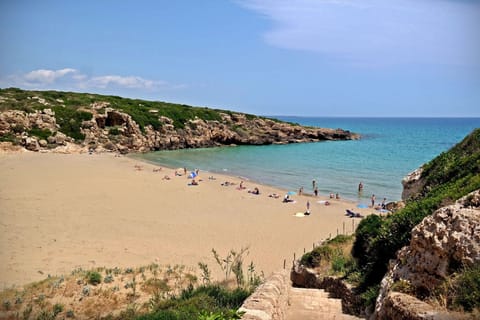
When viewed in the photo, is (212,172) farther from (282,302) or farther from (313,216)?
(282,302)

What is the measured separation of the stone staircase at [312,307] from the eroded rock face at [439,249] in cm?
240

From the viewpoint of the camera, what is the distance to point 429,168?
12.5m

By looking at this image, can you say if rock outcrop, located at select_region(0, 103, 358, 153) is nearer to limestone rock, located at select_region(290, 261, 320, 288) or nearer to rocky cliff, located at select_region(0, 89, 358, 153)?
rocky cliff, located at select_region(0, 89, 358, 153)

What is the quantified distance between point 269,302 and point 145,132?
180 ft

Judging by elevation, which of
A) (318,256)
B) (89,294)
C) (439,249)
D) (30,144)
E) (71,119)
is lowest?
(89,294)

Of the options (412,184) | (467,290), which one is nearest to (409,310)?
(467,290)

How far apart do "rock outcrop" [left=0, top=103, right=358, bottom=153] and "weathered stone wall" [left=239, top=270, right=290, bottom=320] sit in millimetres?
43895

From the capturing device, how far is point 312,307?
819 centimetres

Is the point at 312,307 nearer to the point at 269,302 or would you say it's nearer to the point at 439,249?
Answer: the point at 269,302

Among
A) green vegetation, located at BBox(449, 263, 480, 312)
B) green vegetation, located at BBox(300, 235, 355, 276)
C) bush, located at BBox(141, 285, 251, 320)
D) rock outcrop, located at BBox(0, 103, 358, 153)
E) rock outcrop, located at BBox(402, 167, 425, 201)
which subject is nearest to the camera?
green vegetation, located at BBox(449, 263, 480, 312)

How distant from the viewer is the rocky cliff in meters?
47.9

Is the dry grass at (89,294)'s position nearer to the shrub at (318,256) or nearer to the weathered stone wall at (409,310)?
the shrub at (318,256)

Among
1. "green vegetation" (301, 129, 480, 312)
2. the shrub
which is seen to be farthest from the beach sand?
"green vegetation" (301, 129, 480, 312)

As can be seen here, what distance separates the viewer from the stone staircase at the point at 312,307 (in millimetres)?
7582
